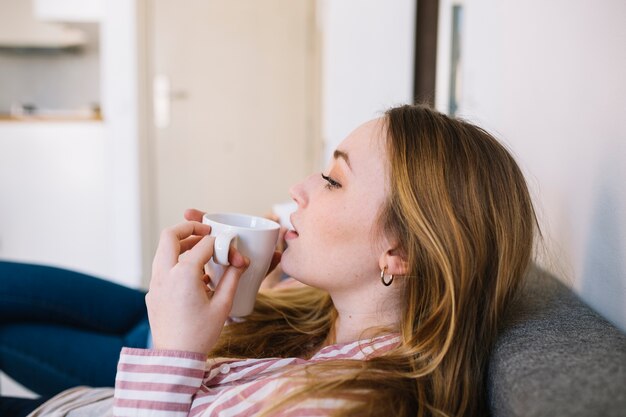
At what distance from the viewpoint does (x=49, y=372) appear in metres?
1.38

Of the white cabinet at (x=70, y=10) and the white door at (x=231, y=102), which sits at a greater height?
the white cabinet at (x=70, y=10)

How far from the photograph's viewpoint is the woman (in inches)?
31.3

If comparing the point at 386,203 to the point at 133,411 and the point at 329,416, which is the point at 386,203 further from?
the point at 133,411

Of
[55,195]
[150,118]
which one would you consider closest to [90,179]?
[55,195]

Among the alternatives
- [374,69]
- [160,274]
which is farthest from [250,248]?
[374,69]

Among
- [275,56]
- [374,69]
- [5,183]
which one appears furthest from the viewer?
[275,56]

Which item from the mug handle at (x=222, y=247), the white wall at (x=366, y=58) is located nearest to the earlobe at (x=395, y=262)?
the mug handle at (x=222, y=247)

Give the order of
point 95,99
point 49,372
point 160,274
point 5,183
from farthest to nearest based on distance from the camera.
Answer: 1. point 95,99
2. point 5,183
3. point 49,372
4. point 160,274

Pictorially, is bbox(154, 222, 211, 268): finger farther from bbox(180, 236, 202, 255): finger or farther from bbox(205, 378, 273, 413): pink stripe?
bbox(205, 378, 273, 413): pink stripe

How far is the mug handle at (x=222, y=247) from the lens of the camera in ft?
2.92

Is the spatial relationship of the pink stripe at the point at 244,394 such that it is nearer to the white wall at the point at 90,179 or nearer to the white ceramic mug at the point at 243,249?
the white ceramic mug at the point at 243,249

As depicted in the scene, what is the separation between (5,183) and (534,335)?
11.7ft

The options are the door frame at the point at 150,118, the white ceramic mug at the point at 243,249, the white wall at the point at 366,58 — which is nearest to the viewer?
the white ceramic mug at the point at 243,249

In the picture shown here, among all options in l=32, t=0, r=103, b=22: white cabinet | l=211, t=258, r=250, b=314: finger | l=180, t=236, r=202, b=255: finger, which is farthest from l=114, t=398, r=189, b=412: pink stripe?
l=32, t=0, r=103, b=22: white cabinet
